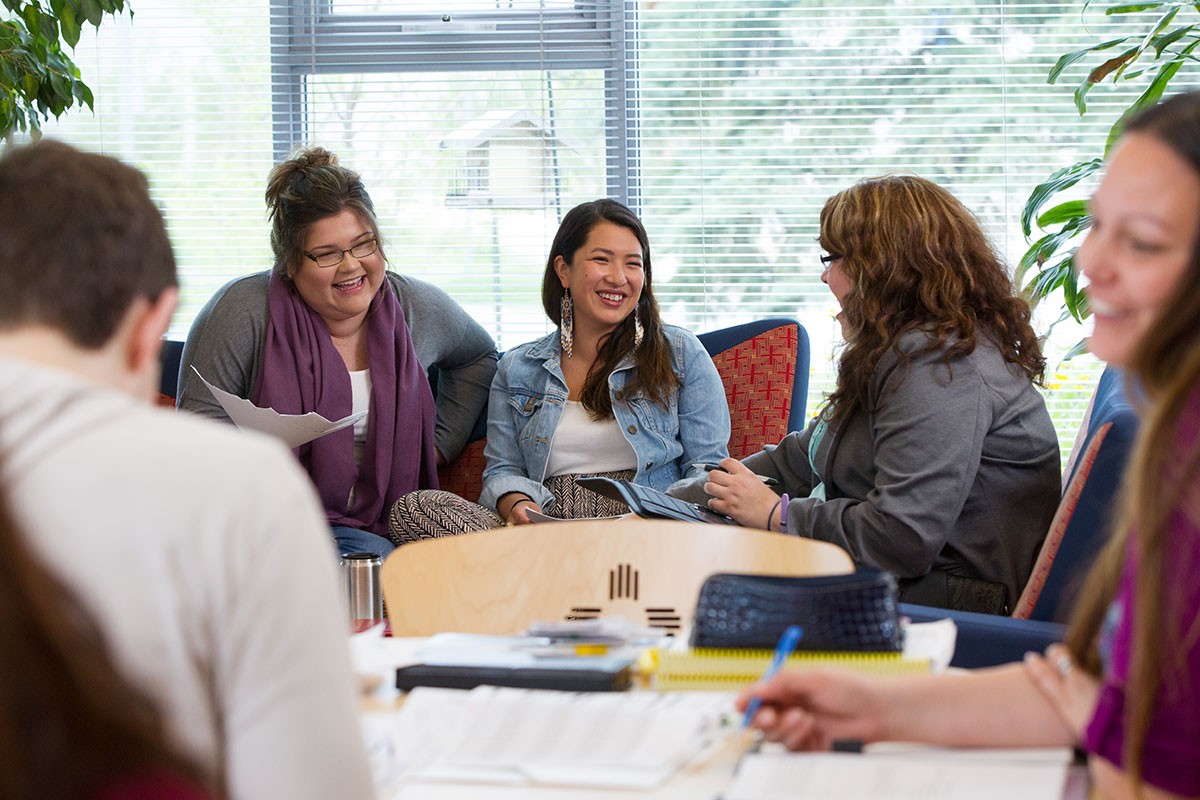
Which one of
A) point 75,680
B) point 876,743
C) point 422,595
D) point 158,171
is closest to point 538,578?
point 422,595

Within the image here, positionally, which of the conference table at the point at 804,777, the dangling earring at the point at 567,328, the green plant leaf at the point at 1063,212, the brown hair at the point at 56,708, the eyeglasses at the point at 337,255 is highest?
the green plant leaf at the point at 1063,212

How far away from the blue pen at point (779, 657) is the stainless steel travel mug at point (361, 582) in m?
0.87

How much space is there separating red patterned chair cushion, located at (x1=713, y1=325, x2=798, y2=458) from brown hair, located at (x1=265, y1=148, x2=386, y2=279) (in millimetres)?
1011

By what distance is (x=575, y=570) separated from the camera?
168 cm

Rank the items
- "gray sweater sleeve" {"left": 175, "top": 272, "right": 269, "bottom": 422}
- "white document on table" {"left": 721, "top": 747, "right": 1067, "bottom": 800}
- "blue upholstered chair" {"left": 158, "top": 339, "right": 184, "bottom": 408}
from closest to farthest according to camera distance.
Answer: "white document on table" {"left": 721, "top": 747, "right": 1067, "bottom": 800} < "gray sweater sleeve" {"left": 175, "top": 272, "right": 269, "bottom": 422} < "blue upholstered chair" {"left": 158, "top": 339, "right": 184, "bottom": 408}

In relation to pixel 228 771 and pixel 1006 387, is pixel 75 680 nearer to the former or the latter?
pixel 228 771

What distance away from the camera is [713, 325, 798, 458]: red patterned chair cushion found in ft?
10.9

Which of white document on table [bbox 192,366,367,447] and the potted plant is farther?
the potted plant

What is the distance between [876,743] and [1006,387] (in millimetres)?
1283

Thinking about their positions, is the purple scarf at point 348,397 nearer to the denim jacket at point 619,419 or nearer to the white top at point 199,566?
the denim jacket at point 619,419

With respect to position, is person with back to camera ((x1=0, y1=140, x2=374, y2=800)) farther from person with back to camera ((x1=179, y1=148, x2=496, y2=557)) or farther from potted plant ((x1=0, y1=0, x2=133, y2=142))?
potted plant ((x1=0, y1=0, x2=133, y2=142))

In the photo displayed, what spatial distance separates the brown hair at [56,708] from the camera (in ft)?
1.74

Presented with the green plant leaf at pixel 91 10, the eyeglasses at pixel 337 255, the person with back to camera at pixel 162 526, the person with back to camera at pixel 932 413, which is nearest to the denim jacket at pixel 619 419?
the eyeglasses at pixel 337 255

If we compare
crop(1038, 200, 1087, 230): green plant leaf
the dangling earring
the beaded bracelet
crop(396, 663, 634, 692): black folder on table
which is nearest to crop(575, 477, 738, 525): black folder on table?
the beaded bracelet
